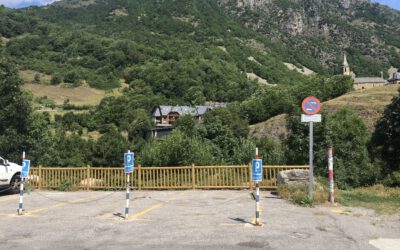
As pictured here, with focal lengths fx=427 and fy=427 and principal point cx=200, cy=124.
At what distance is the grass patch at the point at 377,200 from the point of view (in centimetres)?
1218

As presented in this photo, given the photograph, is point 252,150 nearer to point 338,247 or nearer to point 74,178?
point 74,178

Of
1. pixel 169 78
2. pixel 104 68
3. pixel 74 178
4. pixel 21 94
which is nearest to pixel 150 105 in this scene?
pixel 169 78

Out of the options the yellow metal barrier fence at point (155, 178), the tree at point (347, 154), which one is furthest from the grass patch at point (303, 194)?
the tree at point (347, 154)

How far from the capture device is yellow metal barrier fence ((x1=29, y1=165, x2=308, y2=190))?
61.0 ft

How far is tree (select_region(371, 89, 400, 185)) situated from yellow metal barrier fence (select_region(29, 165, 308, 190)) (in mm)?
11036

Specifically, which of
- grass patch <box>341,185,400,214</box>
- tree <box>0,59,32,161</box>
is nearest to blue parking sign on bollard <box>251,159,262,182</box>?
grass patch <box>341,185,400,214</box>

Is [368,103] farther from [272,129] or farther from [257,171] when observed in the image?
[257,171]

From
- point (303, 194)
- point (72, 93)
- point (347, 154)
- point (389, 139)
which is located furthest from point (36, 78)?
point (303, 194)

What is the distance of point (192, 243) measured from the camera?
7871 millimetres

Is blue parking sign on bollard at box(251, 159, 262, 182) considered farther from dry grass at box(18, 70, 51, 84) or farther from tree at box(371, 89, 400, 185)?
dry grass at box(18, 70, 51, 84)

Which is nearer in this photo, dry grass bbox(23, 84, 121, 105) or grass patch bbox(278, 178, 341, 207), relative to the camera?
grass patch bbox(278, 178, 341, 207)

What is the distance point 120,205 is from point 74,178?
738 centimetres

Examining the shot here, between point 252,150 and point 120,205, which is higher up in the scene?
point 252,150

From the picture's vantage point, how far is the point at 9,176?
1666 cm
